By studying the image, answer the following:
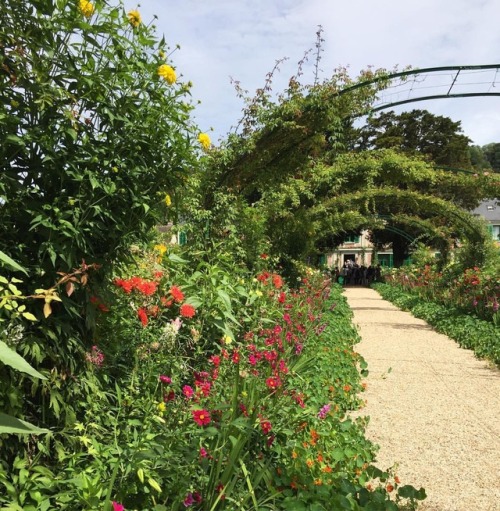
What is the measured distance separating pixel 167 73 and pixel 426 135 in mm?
35192

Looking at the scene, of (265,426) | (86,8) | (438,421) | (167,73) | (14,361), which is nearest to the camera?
(14,361)

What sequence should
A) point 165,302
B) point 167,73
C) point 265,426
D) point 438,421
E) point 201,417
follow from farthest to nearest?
point 438,421 → point 165,302 → point 265,426 → point 201,417 → point 167,73

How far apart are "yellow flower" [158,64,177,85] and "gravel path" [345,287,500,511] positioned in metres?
2.62

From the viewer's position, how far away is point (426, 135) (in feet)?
111

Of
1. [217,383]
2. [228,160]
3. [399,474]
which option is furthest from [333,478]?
[228,160]

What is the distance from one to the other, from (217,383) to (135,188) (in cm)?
139

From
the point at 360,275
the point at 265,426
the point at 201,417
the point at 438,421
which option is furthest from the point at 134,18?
the point at 360,275

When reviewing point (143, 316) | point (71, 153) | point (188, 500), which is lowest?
point (188, 500)

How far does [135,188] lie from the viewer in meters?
1.82

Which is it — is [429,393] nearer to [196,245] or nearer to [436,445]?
[436,445]

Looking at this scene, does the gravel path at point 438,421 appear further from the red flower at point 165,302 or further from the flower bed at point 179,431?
the red flower at point 165,302

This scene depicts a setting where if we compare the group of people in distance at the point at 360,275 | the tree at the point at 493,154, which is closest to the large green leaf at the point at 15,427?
the group of people in distance at the point at 360,275

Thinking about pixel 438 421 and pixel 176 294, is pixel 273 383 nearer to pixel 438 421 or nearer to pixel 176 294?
pixel 176 294

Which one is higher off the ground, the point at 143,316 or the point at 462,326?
the point at 143,316
